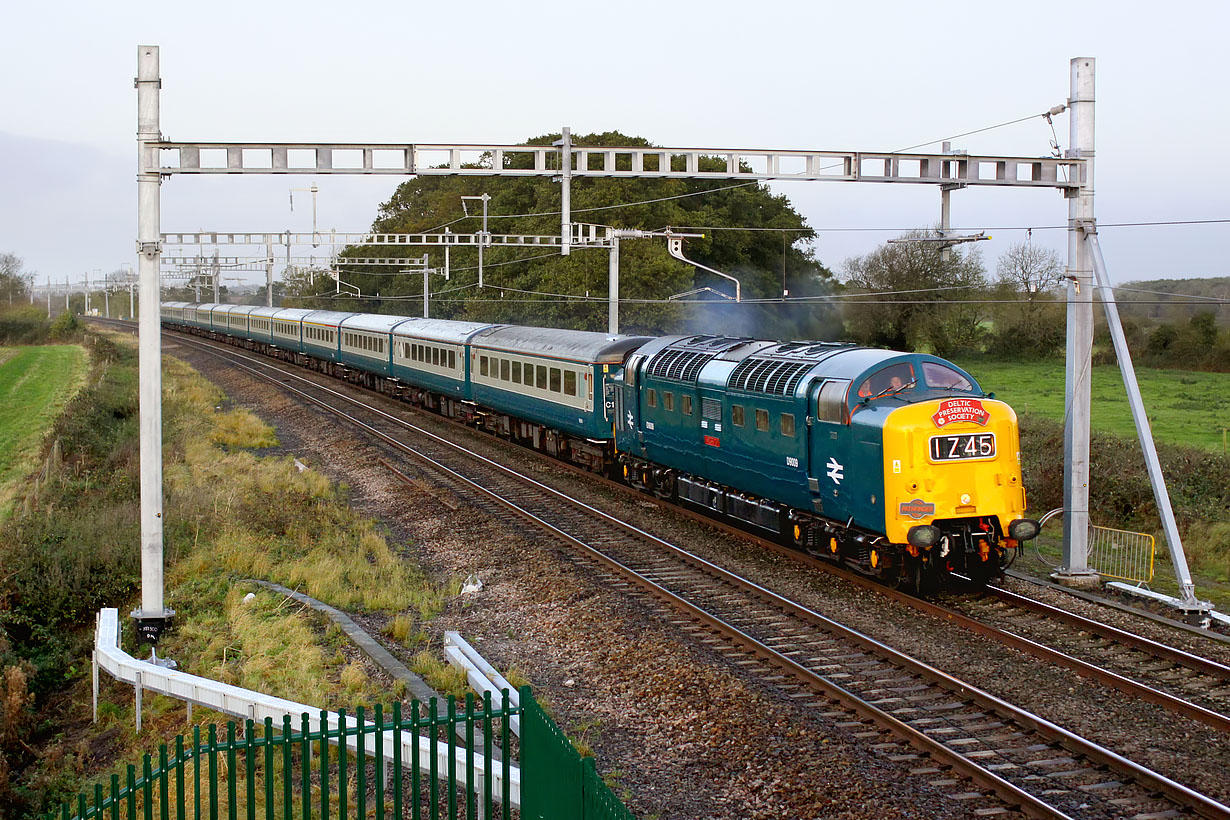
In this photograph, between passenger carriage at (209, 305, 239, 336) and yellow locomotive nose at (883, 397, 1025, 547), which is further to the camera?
passenger carriage at (209, 305, 239, 336)

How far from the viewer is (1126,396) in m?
37.7

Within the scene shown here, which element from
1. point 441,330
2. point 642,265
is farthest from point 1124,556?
point 642,265

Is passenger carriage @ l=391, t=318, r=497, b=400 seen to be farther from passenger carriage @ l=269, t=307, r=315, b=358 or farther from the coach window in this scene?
the coach window

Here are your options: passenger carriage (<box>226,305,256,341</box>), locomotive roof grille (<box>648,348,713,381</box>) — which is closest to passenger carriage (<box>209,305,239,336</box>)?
passenger carriage (<box>226,305,256,341</box>)

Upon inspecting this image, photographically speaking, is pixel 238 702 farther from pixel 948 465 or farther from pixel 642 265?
pixel 642 265

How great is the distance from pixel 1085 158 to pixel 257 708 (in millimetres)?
13318

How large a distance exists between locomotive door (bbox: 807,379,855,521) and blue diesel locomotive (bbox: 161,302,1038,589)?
1.0 inches

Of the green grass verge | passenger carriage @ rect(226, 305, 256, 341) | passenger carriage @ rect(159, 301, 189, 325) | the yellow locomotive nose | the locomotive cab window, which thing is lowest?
the green grass verge

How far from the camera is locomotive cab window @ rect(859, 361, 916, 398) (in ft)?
48.6

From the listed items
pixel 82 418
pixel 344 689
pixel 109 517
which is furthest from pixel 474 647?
pixel 82 418

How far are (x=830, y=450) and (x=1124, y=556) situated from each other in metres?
5.81

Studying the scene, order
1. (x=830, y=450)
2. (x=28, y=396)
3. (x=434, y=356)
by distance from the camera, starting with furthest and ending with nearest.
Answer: (x=28, y=396) → (x=434, y=356) → (x=830, y=450)

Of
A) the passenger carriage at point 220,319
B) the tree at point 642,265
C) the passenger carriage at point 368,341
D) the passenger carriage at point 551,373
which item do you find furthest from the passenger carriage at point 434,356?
the passenger carriage at point 220,319

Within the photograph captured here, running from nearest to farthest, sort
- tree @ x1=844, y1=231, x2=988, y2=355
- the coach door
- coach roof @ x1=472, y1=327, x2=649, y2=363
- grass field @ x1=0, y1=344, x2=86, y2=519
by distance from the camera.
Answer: the coach door
coach roof @ x1=472, y1=327, x2=649, y2=363
grass field @ x1=0, y1=344, x2=86, y2=519
tree @ x1=844, y1=231, x2=988, y2=355
